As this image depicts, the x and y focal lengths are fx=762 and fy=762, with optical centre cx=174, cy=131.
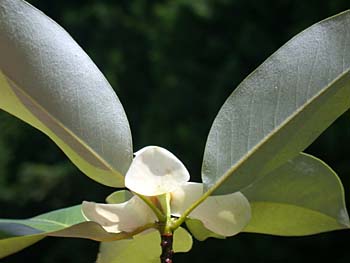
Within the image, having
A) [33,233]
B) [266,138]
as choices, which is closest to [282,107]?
[266,138]

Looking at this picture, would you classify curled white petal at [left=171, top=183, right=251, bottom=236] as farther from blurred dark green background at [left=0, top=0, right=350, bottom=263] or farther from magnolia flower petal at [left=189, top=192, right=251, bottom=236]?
blurred dark green background at [left=0, top=0, right=350, bottom=263]

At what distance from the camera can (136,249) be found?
380 mm

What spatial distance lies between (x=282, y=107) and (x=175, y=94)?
404 cm

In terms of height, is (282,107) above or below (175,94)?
below

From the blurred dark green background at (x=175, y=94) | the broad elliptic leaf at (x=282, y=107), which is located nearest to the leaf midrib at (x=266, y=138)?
the broad elliptic leaf at (x=282, y=107)

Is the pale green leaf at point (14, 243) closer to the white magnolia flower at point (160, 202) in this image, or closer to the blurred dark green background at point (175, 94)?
the white magnolia flower at point (160, 202)

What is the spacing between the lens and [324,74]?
345mm

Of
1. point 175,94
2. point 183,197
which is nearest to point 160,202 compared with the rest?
point 183,197

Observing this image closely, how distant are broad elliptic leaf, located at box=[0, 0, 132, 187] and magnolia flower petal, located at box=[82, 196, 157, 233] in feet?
0.04

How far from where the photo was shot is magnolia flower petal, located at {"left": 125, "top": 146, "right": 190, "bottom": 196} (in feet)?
1.09

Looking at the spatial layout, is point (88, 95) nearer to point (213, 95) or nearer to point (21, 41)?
point (21, 41)

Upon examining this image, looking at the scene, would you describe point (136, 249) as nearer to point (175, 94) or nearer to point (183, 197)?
point (183, 197)

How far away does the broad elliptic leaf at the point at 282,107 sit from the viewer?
341 mm

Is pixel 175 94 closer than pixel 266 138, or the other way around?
pixel 266 138
